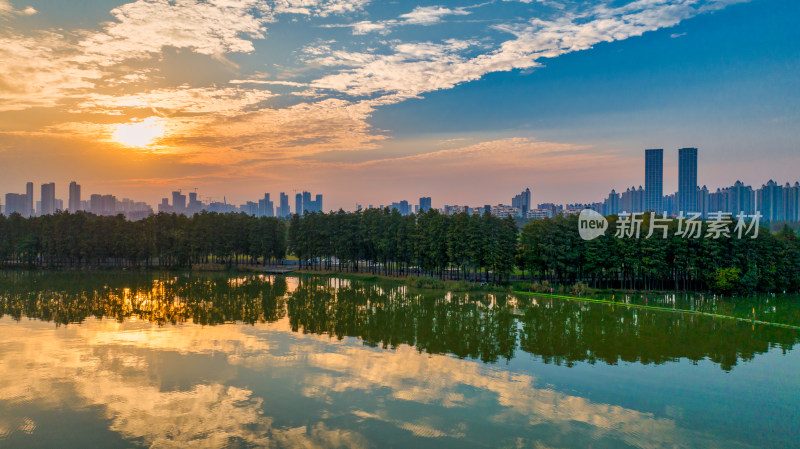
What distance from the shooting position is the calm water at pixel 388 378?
56.9 feet

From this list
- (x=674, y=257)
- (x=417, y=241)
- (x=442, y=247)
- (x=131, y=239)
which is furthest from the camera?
(x=131, y=239)

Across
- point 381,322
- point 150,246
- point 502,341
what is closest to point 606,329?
point 502,341

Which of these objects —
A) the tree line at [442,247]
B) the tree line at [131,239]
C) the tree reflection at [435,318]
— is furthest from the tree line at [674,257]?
the tree line at [131,239]

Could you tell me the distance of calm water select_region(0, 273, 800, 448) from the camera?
1734 centimetres

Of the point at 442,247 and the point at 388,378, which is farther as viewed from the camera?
the point at 442,247

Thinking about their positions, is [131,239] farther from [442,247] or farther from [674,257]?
[674,257]

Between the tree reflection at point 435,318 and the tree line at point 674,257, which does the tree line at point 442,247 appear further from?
the tree reflection at point 435,318

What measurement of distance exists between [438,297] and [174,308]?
29.2 metres

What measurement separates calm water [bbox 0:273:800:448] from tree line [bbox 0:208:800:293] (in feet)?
63.8

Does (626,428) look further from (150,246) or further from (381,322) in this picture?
(150,246)

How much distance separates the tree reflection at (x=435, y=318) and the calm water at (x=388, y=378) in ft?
0.87

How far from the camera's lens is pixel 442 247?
227 feet

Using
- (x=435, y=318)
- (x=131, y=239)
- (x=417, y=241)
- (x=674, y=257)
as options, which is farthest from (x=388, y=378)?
(x=131, y=239)

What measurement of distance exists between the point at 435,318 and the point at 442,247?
96.1 feet
